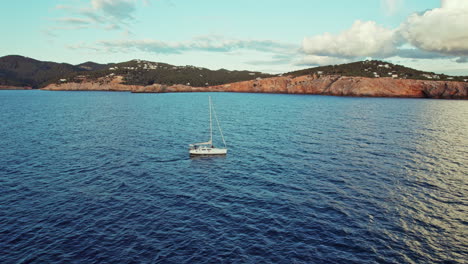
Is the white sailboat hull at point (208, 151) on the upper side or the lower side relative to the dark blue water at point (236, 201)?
upper

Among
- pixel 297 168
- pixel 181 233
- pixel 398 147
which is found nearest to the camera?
pixel 181 233

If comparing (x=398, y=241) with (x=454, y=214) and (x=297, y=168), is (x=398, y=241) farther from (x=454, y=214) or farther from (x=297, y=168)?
(x=297, y=168)

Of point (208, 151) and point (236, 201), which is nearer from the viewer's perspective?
point (236, 201)

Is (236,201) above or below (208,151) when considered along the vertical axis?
below

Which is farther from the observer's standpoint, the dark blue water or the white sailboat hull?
the white sailboat hull

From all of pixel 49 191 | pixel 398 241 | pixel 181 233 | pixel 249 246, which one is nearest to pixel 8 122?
pixel 49 191

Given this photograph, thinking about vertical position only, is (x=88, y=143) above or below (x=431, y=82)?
below

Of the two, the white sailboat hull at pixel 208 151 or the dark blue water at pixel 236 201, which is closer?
the dark blue water at pixel 236 201

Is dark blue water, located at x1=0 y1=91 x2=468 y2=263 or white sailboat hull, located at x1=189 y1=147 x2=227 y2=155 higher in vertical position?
white sailboat hull, located at x1=189 y1=147 x2=227 y2=155
